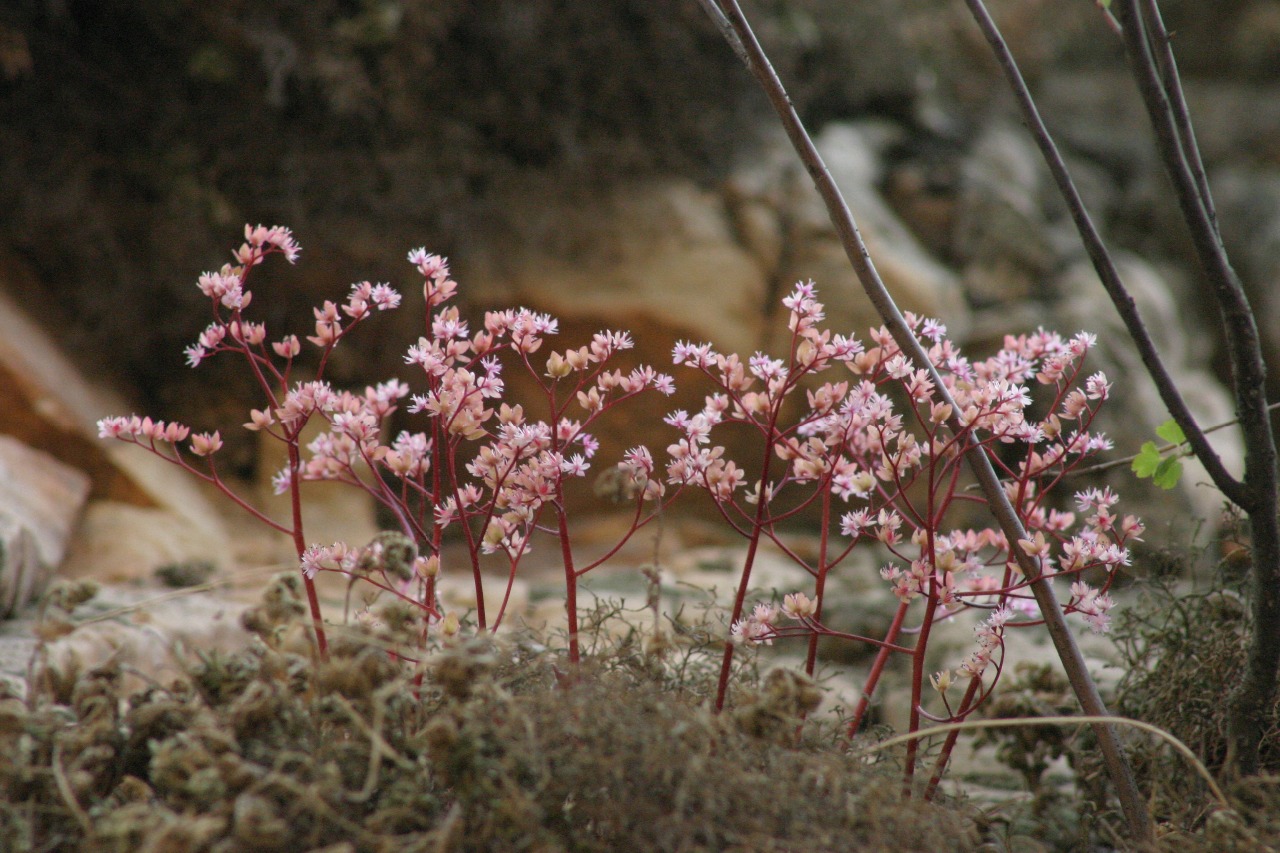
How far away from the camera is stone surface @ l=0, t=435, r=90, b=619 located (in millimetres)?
1421

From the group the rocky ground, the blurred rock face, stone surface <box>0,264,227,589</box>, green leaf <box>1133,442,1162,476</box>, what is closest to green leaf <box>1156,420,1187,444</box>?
green leaf <box>1133,442,1162,476</box>

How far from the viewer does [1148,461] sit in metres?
0.94

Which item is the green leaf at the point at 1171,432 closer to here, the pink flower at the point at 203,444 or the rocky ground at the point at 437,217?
the rocky ground at the point at 437,217

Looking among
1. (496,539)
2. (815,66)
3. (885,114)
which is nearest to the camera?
(496,539)

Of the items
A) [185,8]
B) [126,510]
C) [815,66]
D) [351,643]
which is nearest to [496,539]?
[351,643]

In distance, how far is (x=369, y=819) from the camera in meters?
0.64

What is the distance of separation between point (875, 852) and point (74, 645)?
3.57 feet

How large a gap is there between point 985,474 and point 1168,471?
196mm

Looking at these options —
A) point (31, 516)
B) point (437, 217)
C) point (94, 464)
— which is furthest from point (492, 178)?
point (31, 516)

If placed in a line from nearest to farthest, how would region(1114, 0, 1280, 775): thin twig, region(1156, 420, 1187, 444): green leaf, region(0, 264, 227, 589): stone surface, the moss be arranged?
the moss
region(1114, 0, 1280, 775): thin twig
region(1156, 420, 1187, 444): green leaf
region(0, 264, 227, 589): stone surface

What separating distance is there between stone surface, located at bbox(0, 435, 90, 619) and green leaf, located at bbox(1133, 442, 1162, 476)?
152 centimetres

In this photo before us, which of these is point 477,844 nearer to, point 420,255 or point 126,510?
point 420,255

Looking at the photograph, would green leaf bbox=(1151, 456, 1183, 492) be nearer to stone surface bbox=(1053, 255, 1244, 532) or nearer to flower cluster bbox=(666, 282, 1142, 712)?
flower cluster bbox=(666, 282, 1142, 712)

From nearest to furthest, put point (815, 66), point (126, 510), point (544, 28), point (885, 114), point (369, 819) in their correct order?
point (369, 819) < point (126, 510) < point (544, 28) < point (815, 66) < point (885, 114)
